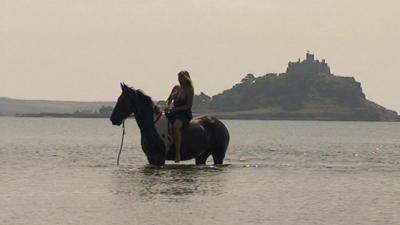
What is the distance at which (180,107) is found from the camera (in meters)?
25.1

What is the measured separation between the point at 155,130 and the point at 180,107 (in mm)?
831

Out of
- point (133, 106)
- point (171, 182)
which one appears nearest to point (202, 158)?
point (133, 106)

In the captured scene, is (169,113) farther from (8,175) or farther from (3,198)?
(3,198)

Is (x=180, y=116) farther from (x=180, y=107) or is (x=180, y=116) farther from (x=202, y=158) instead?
(x=202, y=158)

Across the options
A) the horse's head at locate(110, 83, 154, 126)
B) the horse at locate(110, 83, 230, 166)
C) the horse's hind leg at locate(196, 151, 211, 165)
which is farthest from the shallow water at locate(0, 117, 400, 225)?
the horse's head at locate(110, 83, 154, 126)

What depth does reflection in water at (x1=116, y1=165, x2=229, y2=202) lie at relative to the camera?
1877 centimetres

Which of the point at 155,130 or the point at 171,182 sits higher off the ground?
the point at 155,130

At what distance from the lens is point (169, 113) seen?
25.3 meters

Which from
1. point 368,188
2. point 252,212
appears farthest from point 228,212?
point 368,188

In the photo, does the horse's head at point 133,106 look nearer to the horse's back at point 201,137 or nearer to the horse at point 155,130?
the horse at point 155,130

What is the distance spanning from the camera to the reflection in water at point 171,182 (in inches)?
739

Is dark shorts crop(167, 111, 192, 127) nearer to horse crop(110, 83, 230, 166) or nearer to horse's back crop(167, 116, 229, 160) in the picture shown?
horse crop(110, 83, 230, 166)

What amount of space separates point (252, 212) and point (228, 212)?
40 cm

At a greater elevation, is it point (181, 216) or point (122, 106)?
point (122, 106)
